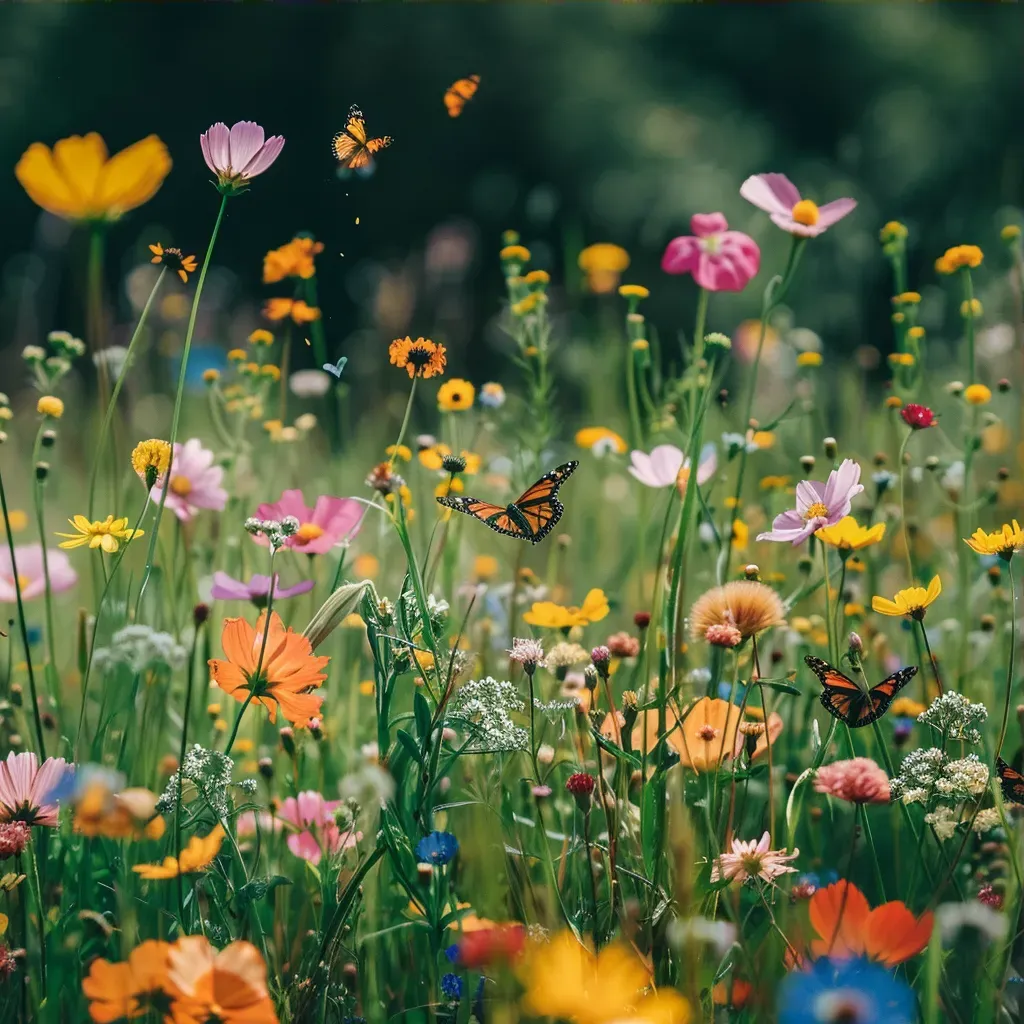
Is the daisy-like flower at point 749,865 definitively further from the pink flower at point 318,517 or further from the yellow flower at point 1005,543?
the pink flower at point 318,517

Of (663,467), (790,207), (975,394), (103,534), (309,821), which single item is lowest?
(309,821)

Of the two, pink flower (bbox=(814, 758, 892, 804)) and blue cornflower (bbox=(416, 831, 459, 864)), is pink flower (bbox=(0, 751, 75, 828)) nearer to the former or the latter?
blue cornflower (bbox=(416, 831, 459, 864))

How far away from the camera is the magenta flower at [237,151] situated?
91 centimetres

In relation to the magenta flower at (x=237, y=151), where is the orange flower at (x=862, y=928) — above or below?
below

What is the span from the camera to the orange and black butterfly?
3.18ft

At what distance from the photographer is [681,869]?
0.64 m

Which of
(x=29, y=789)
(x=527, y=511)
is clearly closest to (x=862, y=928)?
(x=527, y=511)

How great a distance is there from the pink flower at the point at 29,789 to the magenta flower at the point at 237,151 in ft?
1.55

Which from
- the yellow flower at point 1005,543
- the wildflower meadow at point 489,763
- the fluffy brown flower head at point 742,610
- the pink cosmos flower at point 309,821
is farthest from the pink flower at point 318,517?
the yellow flower at point 1005,543

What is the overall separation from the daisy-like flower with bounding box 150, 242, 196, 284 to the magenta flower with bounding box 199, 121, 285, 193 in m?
0.07

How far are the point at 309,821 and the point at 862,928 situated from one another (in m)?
0.51

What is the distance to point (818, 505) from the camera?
97 centimetres

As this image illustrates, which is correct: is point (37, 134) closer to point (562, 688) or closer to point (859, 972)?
point (562, 688)

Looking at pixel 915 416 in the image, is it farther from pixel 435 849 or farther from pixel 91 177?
pixel 91 177
